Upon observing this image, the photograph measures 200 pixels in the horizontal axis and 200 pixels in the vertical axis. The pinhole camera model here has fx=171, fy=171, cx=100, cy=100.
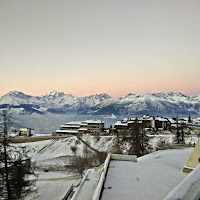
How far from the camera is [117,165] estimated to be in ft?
33.5

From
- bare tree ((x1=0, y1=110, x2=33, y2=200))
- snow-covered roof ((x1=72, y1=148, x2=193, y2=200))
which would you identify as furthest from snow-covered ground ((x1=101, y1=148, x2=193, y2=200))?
bare tree ((x1=0, y1=110, x2=33, y2=200))

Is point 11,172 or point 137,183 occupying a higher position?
point 137,183

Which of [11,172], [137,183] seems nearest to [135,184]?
[137,183]

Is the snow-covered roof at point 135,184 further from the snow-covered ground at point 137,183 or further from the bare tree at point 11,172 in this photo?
the bare tree at point 11,172

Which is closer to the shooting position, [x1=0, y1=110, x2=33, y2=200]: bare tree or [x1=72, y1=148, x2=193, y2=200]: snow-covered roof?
[x1=72, y1=148, x2=193, y2=200]: snow-covered roof

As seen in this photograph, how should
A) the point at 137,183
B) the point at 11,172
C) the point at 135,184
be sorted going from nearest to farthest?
the point at 135,184 < the point at 137,183 < the point at 11,172

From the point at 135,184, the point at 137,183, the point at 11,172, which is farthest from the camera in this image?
the point at 11,172

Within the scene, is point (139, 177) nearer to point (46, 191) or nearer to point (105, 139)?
point (46, 191)

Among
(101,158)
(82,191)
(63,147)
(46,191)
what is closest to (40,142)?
(63,147)

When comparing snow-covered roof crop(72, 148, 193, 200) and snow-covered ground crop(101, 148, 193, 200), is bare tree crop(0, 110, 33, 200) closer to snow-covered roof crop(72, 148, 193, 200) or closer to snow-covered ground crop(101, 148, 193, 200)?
snow-covered roof crop(72, 148, 193, 200)

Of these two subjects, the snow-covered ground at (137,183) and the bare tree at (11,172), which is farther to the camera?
the bare tree at (11,172)

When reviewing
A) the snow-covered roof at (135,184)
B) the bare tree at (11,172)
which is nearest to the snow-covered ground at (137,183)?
the snow-covered roof at (135,184)

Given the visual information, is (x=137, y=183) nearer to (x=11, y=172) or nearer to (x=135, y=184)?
(x=135, y=184)

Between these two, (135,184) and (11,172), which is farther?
(11,172)
